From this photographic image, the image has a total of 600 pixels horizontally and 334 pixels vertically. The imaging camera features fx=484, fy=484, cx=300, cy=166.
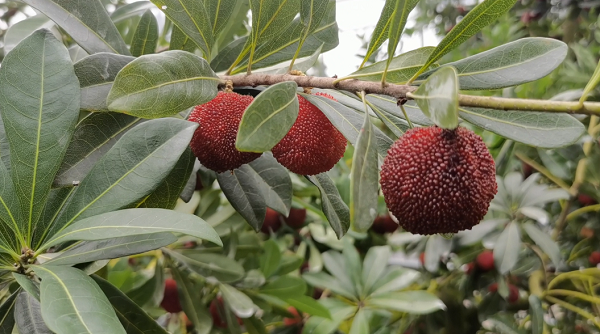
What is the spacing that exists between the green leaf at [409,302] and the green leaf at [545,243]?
1.07 feet

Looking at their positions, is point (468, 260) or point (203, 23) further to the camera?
point (468, 260)

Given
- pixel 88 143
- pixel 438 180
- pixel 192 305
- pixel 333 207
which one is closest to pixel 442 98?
pixel 438 180

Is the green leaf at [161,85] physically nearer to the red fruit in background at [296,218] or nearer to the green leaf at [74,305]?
the green leaf at [74,305]

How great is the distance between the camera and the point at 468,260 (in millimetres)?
1381

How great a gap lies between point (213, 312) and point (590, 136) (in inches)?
42.0

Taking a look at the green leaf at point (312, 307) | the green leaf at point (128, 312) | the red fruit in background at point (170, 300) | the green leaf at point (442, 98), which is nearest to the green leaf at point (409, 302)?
the green leaf at point (312, 307)

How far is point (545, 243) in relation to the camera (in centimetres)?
119

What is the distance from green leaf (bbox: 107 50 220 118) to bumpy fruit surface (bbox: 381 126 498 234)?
0.23m

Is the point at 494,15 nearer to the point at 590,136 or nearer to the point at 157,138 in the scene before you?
the point at 157,138

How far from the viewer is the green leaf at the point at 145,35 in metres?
0.75

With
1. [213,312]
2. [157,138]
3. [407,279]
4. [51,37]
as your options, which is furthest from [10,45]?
[407,279]

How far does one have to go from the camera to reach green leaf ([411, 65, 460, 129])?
0.39m

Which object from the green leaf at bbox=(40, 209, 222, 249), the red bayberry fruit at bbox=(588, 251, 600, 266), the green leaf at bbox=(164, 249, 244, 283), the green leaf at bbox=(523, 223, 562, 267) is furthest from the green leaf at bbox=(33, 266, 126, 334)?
the red bayberry fruit at bbox=(588, 251, 600, 266)

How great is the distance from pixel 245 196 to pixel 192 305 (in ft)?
1.33
